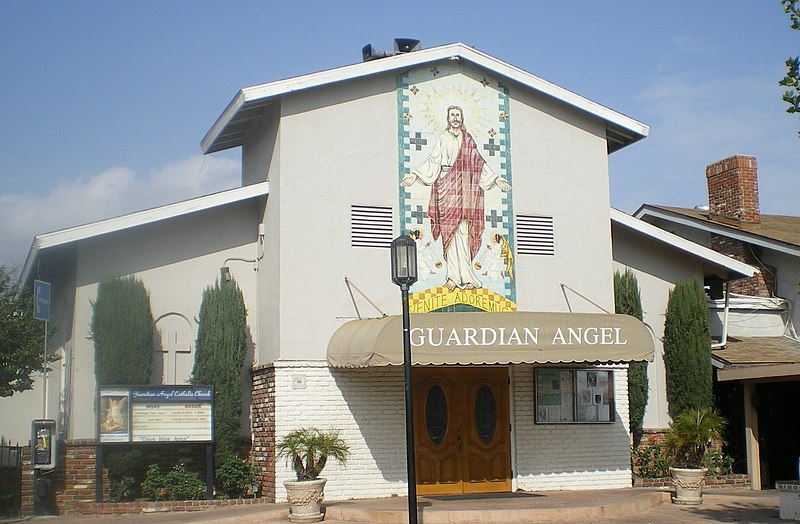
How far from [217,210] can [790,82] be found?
37.0 feet

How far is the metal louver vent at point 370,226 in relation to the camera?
18.7m

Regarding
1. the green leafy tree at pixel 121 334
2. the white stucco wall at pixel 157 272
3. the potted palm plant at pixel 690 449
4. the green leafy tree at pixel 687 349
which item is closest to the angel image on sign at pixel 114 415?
the green leafy tree at pixel 121 334

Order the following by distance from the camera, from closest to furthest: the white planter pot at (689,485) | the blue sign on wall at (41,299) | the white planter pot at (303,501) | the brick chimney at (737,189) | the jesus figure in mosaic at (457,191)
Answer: the white planter pot at (303,501)
the blue sign on wall at (41,299)
the white planter pot at (689,485)
the jesus figure in mosaic at (457,191)
the brick chimney at (737,189)

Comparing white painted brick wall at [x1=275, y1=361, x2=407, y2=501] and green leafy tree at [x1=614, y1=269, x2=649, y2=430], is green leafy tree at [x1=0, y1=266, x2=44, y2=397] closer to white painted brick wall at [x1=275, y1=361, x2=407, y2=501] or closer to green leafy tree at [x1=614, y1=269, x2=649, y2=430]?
white painted brick wall at [x1=275, y1=361, x2=407, y2=501]

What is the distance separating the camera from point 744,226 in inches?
1024

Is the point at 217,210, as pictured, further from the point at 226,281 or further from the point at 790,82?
the point at 790,82

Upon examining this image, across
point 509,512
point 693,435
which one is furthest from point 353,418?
point 693,435

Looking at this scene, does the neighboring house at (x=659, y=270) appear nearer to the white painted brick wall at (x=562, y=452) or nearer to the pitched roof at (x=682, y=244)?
the pitched roof at (x=682, y=244)

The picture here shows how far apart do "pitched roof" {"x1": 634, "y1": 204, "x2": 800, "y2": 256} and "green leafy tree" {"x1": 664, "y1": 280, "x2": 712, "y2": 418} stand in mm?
3205

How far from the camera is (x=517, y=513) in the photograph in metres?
15.8

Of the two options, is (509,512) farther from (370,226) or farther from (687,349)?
(687,349)

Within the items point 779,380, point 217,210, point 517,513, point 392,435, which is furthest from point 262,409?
point 779,380

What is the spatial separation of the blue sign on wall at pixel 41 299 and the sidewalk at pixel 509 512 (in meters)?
3.50

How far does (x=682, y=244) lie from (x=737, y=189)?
20.2 ft
